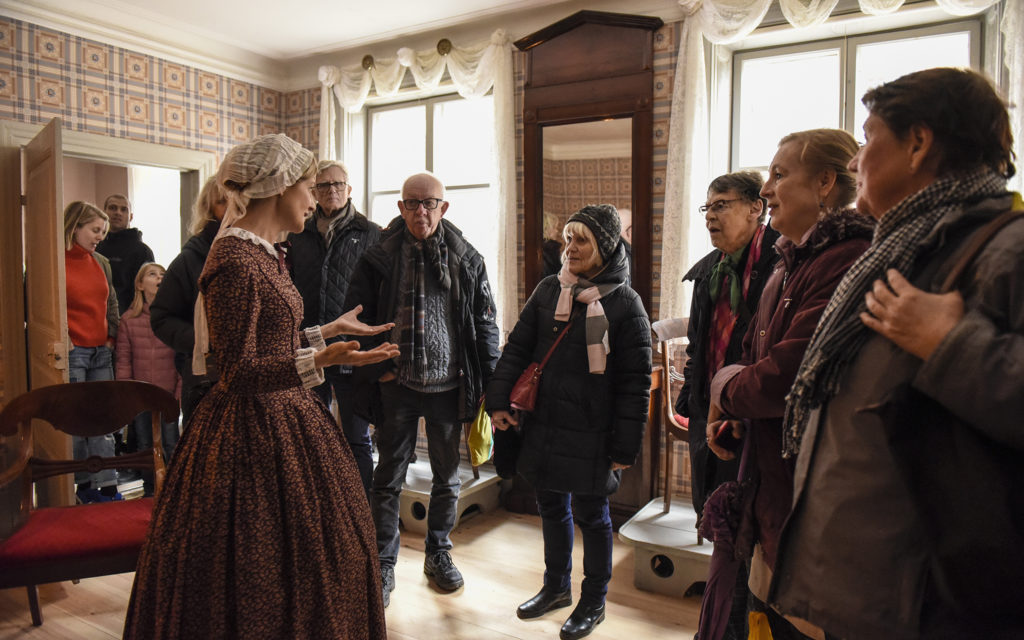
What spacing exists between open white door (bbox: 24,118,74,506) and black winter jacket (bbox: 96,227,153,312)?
77cm

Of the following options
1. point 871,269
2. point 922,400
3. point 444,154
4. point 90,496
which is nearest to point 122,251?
point 90,496

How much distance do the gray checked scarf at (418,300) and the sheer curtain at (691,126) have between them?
1222 millimetres

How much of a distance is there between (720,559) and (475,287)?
147 centimetres

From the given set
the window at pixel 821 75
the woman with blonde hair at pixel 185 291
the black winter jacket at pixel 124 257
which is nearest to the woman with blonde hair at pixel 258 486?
the woman with blonde hair at pixel 185 291

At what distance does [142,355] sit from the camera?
3564mm

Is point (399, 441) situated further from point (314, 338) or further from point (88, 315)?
point (88, 315)

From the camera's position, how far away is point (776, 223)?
60.9 inches

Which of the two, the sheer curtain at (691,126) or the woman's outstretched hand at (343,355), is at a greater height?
the sheer curtain at (691,126)

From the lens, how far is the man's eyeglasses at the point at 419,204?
8.48 feet

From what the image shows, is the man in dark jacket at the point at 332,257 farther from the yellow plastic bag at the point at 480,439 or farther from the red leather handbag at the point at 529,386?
the red leather handbag at the point at 529,386

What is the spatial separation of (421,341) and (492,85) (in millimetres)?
1986

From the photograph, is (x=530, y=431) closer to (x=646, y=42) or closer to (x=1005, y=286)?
(x=1005, y=286)

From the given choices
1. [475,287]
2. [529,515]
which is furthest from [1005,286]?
[529,515]

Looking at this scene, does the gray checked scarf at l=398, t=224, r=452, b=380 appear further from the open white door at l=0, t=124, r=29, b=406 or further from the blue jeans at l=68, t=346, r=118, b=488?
the open white door at l=0, t=124, r=29, b=406
